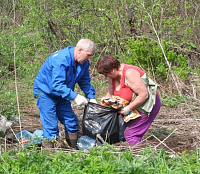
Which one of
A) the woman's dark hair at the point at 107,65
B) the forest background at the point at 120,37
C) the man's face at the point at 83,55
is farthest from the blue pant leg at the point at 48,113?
the forest background at the point at 120,37

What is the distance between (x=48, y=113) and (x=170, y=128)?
2.15 meters

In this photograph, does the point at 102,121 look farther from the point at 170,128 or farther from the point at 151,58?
the point at 151,58

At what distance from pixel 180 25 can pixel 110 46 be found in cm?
179

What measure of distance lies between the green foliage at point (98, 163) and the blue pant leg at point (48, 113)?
1141mm

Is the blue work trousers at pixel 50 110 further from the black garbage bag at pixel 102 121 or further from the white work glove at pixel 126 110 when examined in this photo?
the white work glove at pixel 126 110

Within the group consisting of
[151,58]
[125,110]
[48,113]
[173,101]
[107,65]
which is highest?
[107,65]

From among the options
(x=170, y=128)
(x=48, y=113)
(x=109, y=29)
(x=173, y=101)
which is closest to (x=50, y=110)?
(x=48, y=113)

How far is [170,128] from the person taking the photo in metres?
6.04


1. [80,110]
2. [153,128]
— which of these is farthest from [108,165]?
[80,110]

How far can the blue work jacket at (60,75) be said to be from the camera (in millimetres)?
4641

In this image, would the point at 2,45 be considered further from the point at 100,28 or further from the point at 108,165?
the point at 108,165

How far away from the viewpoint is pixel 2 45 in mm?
7090

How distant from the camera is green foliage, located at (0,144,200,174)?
331 centimetres

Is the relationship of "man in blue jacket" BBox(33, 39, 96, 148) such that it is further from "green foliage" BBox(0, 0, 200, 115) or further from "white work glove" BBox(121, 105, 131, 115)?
"green foliage" BBox(0, 0, 200, 115)
